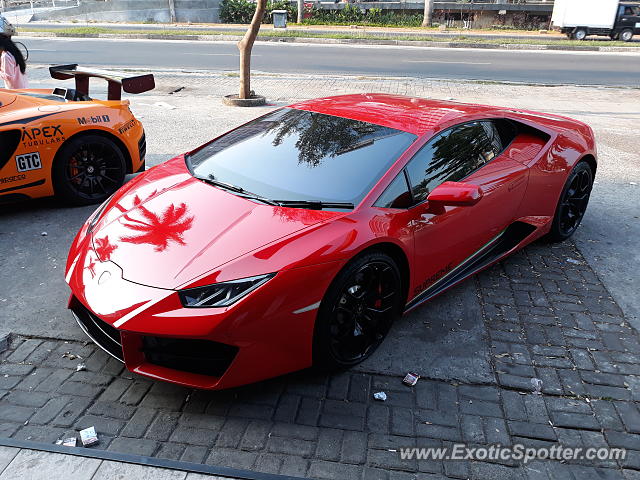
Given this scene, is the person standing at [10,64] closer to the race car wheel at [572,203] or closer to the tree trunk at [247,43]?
the tree trunk at [247,43]

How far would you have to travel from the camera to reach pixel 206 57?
1662 cm

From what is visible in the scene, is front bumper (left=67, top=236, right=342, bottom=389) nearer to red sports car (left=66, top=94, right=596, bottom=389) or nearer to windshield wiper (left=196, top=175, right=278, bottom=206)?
red sports car (left=66, top=94, right=596, bottom=389)

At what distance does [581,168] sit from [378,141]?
2302 millimetres

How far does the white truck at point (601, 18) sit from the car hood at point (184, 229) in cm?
2575

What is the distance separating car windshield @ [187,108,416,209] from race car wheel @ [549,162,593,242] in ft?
6.36

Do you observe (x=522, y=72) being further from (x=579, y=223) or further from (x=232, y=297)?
(x=232, y=297)

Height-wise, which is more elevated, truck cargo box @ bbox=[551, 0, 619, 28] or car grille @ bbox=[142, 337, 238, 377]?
truck cargo box @ bbox=[551, 0, 619, 28]

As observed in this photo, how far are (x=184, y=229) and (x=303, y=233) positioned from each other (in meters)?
0.66

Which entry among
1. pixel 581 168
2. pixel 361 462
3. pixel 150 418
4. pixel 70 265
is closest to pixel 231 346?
pixel 150 418

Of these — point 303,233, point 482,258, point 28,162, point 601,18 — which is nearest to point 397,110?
point 482,258

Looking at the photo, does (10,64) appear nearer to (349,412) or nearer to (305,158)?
(305,158)

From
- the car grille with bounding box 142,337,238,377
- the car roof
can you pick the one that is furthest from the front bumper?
the car roof

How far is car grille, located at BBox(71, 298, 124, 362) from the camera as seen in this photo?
2861 millimetres

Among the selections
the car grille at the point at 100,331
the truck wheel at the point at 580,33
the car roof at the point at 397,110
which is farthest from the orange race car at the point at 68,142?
the truck wheel at the point at 580,33
